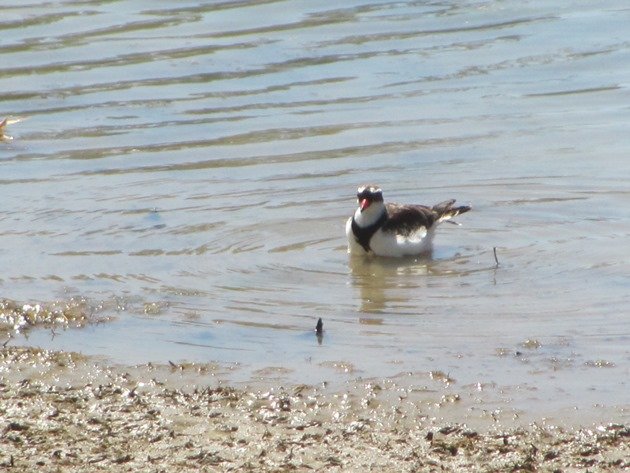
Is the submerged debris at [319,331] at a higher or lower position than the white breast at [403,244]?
higher

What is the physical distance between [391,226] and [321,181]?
1.81 metres

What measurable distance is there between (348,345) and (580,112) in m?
7.40

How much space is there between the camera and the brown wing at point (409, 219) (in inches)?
430

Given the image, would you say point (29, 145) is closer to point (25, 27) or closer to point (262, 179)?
point (262, 179)

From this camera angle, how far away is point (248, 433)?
252 inches

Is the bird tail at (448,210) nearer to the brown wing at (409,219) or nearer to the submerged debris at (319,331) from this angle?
the brown wing at (409,219)

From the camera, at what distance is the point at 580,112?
1476 cm

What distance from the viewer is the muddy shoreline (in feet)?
19.5

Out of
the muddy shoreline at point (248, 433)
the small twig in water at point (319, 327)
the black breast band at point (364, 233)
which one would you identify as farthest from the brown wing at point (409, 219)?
the muddy shoreline at point (248, 433)

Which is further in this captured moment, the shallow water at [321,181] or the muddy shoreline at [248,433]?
the shallow water at [321,181]

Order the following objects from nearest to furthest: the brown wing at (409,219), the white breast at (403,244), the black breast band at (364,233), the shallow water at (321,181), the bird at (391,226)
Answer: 1. the shallow water at (321,181)
2. the black breast band at (364,233)
3. the bird at (391,226)
4. the white breast at (403,244)
5. the brown wing at (409,219)

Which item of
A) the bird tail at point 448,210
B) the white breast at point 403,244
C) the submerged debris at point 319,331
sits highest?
the bird tail at point 448,210

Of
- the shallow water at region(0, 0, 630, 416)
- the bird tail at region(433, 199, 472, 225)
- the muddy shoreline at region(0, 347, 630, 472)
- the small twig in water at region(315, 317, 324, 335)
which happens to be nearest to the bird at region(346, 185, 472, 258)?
the bird tail at region(433, 199, 472, 225)

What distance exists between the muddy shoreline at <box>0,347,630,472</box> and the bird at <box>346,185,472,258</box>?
3359 mm
